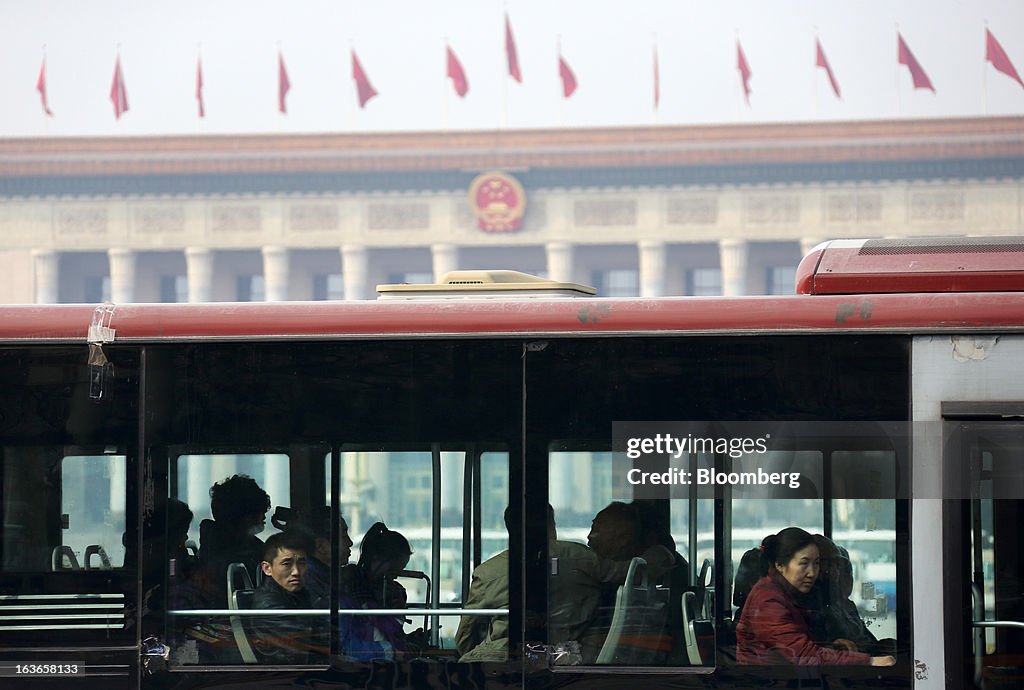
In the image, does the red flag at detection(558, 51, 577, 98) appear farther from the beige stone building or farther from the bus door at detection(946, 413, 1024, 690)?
the bus door at detection(946, 413, 1024, 690)

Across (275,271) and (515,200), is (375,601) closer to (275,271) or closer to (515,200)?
(515,200)

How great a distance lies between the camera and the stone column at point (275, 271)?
6094 cm

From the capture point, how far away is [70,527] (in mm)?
Result: 5695

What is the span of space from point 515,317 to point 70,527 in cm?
174

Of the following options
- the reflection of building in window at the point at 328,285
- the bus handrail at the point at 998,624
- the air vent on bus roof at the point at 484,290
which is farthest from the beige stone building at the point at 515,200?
the bus handrail at the point at 998,624

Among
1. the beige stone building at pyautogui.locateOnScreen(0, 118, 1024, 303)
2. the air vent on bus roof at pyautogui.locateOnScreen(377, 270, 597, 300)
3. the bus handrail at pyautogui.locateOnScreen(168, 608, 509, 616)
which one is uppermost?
the beige stone building at pyautogui.locateOnScreen(0, 118, 1024, 303)

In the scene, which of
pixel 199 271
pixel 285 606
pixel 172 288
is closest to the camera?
pixel 285 606

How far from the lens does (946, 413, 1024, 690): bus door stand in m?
5.31

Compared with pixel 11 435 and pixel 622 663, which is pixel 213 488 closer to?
pixel 11 435

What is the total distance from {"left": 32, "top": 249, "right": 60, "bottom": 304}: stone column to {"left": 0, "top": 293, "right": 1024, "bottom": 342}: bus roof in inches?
2227

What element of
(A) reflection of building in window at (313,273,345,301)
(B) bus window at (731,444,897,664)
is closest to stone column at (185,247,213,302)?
(A) reflection of building in window at (313,273,345,301)

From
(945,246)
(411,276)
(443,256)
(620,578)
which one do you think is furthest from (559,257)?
(620,578)

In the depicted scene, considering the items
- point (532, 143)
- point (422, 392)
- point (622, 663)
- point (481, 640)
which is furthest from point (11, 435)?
point (532, 143)

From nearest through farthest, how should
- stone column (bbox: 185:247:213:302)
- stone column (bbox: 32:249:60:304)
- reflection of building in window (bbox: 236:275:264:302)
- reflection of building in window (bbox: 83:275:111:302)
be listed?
stone column (bbox: 32:249:60:304) → stone column (bbox: 185:247:213:302) → reflection of building in window (bbox: 83:275:111:302) → reflection of building in window (bbox: 236:275:264:302)
